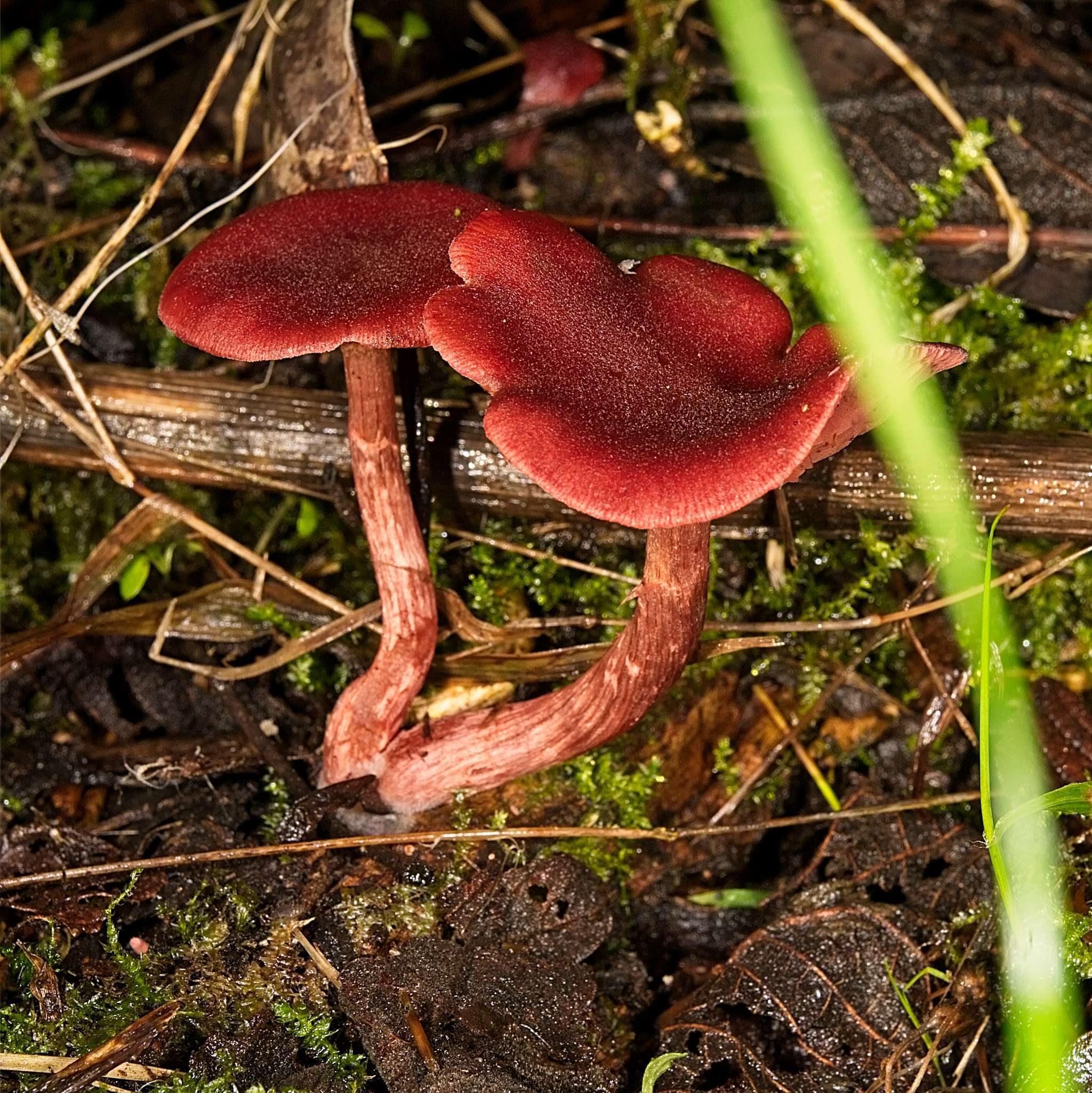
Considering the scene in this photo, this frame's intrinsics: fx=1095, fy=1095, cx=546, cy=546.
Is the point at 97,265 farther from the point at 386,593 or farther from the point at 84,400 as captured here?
the point at 386,593

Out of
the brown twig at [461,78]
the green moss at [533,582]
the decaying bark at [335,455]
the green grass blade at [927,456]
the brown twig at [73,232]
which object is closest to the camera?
the green grass blade at [927,456]

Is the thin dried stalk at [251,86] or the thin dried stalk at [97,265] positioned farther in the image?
the thin dried stalk at [251,86]

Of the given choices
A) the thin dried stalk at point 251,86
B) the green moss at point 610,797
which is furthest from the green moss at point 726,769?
the thin dried stalk at point 251,86

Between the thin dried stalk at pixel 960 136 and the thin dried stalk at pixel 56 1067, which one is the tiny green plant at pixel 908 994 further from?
the thin dried stalk at pixel 960 136

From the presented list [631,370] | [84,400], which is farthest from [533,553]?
[84,400]

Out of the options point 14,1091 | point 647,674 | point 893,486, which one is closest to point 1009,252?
point 893,486

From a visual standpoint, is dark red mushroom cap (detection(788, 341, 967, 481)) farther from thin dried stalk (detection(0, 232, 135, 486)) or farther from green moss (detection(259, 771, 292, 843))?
thin dried stalk (detection(0, 232, 135, 486))

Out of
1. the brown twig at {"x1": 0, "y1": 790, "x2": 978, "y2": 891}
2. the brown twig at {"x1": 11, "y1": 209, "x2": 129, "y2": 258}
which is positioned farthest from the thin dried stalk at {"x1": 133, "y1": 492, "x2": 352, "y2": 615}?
Result: the brown twig at {"x1": 11, "y1": 209, "x2": 129, "y2": 258}
